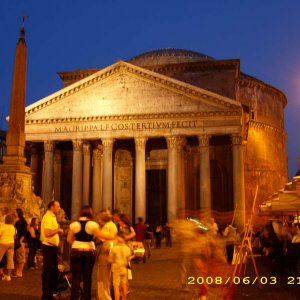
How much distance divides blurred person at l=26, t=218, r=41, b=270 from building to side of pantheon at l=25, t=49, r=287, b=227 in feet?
47.0

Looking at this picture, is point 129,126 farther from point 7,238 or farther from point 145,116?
point 7,238

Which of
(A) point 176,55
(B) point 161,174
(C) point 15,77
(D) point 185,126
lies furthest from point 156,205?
(C) point 15,77

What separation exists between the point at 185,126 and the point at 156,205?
357 inches

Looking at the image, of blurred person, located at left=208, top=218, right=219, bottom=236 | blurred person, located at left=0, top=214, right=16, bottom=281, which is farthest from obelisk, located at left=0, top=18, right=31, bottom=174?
blurred person, located at left=208, top=218, right=219, bottom=236

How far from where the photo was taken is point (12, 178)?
454 inches

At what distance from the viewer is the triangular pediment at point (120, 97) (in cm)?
2738

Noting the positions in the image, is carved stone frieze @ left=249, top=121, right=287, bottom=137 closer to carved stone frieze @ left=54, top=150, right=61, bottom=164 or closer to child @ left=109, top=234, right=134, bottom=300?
carved stone frieze @ left=54, top=150, right=61, bottom=164

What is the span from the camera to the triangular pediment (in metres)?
27.4

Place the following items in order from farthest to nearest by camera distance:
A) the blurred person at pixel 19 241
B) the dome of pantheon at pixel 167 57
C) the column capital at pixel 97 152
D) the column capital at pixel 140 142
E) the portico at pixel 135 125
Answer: the dome of pantheon at pixel 167 57
the column capital at pixel 97 152
the column capital at pixel 140 142
the portico at pixel 135 125
the blurred person at pixel 19 241

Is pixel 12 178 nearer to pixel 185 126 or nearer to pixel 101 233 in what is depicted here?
pixel 101 233

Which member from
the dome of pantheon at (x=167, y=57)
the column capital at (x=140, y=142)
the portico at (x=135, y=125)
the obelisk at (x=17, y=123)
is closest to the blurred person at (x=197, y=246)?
the obelisk at (x=17, y=123)

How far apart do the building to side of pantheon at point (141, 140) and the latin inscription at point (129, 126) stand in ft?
0.20

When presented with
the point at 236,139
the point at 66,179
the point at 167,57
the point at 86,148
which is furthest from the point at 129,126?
the point at 167,57

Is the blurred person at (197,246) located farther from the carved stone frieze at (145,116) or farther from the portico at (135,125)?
the carved stone frieze at (145,116)
